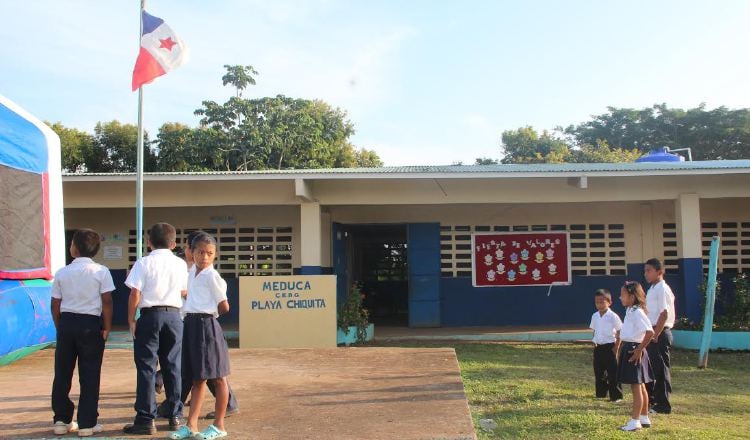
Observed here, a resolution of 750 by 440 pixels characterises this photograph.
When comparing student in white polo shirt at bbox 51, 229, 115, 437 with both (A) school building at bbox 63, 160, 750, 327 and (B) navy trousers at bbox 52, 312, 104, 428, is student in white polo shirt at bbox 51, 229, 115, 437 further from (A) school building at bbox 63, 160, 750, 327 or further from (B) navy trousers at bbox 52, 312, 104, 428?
(A) school building at bbox 63, 160, 750, 327

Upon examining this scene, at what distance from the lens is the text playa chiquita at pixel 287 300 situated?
10203 mm

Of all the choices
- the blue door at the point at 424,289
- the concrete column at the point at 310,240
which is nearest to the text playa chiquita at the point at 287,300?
the concrete column at the point at 310,240

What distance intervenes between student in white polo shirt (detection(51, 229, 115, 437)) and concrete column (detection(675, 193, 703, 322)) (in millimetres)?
10342

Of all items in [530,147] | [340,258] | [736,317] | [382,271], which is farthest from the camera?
[530,147]

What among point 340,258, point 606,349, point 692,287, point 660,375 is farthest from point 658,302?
point 340,258

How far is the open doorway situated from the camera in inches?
656

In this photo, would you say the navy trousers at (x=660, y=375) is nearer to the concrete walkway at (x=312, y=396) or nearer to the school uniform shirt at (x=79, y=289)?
the concrete walkway at (x=312, y=396)

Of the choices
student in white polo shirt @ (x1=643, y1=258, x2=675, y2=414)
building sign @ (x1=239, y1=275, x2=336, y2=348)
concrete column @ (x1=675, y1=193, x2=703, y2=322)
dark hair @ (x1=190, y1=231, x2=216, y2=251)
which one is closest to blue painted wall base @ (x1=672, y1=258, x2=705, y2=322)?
Result: concrete column @ (x1=675, y1=193, x2=703, y2=322)

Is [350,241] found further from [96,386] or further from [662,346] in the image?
[96,386]

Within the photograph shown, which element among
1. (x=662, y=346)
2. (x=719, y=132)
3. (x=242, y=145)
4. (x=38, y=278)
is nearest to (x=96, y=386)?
(x=38, y=278)

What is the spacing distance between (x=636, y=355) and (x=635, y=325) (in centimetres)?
27

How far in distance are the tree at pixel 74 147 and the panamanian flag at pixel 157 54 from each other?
19.4 meters

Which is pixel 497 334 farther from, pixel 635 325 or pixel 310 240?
pixel 635 325

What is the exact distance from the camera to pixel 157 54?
9.57 m
